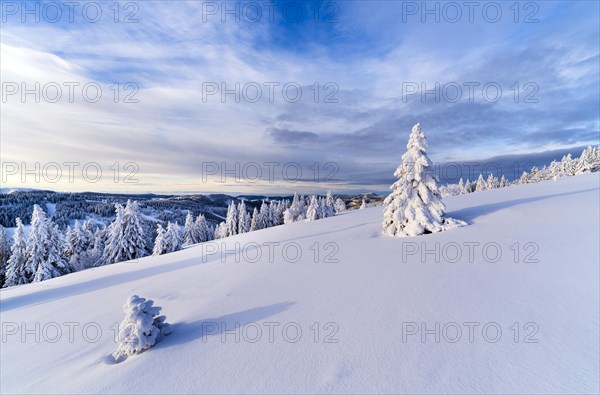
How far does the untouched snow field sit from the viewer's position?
10.7 ft

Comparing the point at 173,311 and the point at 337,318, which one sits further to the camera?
the point at 173,311

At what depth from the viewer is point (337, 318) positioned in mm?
4812

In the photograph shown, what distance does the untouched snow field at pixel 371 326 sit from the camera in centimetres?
328

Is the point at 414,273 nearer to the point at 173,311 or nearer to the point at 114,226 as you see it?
the point at 173,311

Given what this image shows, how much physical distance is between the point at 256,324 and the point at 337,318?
5.50 feet

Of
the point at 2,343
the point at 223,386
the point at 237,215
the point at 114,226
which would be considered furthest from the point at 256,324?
the point at 237,215

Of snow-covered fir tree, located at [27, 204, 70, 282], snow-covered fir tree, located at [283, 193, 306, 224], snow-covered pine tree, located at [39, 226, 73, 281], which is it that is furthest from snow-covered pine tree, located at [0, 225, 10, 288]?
snow-covered fir tree, located at [283, 193, 306, 224]

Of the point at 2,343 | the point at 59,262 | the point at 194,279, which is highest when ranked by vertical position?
the point at 194,279

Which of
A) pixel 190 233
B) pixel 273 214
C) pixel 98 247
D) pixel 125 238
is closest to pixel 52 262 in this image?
pixel 125 238

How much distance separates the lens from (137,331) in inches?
192

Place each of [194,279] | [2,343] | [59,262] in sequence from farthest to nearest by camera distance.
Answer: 1. [59,262]
2. [194,279]
3. [2,343]

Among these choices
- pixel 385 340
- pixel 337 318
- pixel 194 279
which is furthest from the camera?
pixel 194 279

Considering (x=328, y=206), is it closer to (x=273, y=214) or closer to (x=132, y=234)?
(x=273, y=214)

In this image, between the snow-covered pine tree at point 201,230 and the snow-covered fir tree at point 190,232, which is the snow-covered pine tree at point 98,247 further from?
the snow-covered pine tree at point 201,230
